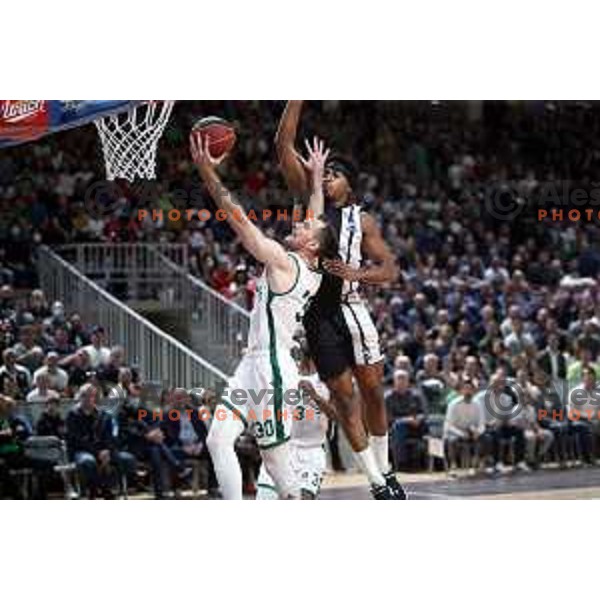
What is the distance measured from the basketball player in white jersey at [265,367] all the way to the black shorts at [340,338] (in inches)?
11.3

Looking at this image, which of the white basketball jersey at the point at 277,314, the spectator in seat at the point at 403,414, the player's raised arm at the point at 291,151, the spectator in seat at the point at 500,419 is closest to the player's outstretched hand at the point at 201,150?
the player's raised arm at the point at 291,151

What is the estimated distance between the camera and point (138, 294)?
13867 mm

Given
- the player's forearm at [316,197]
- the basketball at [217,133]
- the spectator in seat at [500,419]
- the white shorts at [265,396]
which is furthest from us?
the spectator in seat at [500,419]

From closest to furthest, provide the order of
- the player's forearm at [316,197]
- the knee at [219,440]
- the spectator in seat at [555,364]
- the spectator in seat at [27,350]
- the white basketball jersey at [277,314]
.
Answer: the knee at [219,440] → the white basketball jersey at [277,314] → the player's forearm at [316,197] → the spectator in seat at [27,350] → the spectator in seat at [555,364]

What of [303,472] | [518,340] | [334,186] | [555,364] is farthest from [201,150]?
[555,364]

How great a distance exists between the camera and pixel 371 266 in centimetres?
1359

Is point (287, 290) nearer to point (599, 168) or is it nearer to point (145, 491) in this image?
A: point (145, 491)

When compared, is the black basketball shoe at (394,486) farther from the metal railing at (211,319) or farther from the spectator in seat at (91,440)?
the spectator in seat at (91,440)

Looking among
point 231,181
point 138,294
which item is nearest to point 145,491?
point 138,294

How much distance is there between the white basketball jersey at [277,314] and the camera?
42.5ft

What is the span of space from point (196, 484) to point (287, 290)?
1584 millimetres

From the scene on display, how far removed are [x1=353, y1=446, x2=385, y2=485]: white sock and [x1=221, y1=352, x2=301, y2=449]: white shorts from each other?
594 millimetres

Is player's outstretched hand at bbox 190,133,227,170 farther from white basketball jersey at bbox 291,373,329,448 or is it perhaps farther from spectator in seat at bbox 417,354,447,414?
spectator in seat at bbox 417,354,447,414

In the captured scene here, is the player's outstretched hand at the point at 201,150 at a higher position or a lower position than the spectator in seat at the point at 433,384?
higher
